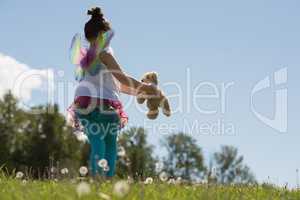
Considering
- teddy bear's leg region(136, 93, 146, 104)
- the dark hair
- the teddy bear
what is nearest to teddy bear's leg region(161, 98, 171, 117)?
the teddy bear

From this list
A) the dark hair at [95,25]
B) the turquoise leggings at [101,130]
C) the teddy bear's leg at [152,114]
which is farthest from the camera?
the dark hair at [95,25]

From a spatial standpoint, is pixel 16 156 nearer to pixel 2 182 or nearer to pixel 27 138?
pixel 27 138

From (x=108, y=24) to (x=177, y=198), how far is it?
300 cm

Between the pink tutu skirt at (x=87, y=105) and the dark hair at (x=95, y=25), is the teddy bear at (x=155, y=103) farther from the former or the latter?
the dark hair at (x=95, y=25)

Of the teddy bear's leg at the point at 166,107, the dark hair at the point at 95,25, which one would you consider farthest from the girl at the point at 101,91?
the teddy bear's leg at the point at 166,107

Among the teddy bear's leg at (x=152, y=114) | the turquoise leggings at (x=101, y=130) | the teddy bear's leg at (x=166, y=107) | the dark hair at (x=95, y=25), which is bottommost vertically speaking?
the turquoise leggings at (x=101, y=130)

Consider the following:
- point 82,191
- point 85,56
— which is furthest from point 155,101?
point 82,191

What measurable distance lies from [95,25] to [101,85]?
0.74m

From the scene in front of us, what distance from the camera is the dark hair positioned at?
7.93m

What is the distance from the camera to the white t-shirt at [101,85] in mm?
7707

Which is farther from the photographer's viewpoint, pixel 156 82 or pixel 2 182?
pixel 156 82

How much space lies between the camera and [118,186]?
14.1 ft

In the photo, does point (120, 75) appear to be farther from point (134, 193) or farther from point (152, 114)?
point (134, 193)

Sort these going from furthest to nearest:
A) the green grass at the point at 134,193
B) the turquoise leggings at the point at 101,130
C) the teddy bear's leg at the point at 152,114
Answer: the teddy bear's leg at the point at 152,114, the turquoise leggings at the point at 101,130, the green grass at the point at 134,193
